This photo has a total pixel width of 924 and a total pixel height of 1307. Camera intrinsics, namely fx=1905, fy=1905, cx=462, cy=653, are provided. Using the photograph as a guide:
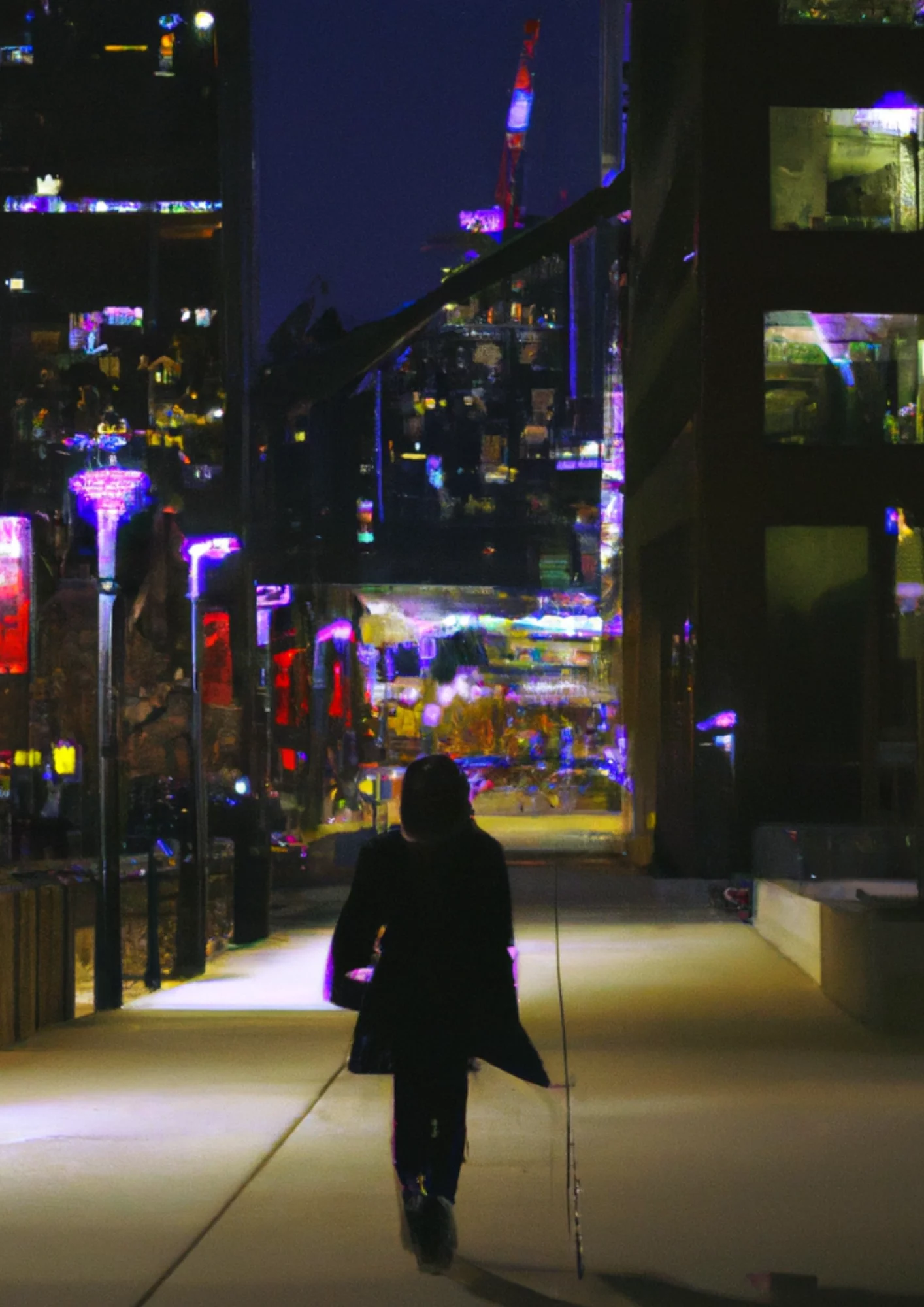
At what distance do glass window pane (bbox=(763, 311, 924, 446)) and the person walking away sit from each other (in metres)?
27.4

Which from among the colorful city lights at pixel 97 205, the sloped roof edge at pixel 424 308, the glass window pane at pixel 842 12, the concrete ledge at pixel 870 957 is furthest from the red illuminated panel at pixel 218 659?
the concrete ledge at pixel 870 957

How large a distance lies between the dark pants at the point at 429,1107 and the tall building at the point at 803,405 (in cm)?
2630

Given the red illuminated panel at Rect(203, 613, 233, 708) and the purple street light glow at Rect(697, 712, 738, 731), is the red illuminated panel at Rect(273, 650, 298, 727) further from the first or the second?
the purple street light glow at Rect(697, 712, 738, 731)

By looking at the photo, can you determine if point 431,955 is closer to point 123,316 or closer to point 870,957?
point 870,957

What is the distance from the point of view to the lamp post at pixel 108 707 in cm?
1717

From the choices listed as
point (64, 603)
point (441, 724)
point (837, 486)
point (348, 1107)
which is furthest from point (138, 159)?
point (348, 1107)

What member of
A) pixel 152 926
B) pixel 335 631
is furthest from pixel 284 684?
pixel 152 926

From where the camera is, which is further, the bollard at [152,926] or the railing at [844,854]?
the railing at [844,854]

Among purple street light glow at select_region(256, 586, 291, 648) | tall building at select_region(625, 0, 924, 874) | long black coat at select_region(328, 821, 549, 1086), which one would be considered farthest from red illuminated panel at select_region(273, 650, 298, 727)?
long black coat at select_region(328, 821, 549, 1086)

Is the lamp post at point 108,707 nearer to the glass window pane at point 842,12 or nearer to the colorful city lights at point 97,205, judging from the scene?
the glass window pane at point 842,12

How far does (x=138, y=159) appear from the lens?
6278cm

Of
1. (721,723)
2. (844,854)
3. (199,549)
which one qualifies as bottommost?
(844,854)

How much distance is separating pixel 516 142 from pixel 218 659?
107080 millimetres

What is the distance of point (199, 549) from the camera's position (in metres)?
22.0
